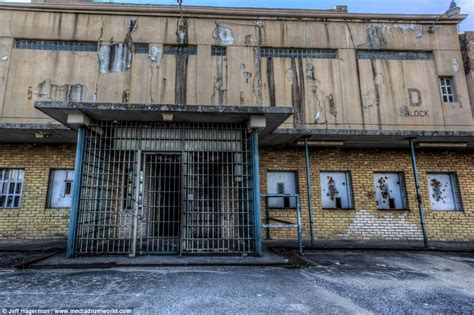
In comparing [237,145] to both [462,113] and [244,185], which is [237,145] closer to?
[244,185]

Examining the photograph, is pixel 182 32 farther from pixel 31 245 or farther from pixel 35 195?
pixel 31 245

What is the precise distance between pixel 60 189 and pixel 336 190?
28.9 ft

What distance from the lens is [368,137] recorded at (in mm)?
7148

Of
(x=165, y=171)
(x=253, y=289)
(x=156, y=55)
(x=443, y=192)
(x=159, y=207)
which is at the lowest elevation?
(x=253, y=289)

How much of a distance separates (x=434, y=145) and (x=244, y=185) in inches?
242

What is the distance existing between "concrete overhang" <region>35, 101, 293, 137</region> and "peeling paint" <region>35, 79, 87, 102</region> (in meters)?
3.17

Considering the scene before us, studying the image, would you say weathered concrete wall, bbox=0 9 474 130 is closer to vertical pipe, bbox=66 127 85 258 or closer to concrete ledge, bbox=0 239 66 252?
vertical pipe, bbox=66 127 85 258

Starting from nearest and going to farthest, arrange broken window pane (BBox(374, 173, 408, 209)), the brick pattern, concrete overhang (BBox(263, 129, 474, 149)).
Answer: concrete overhang (BBox(263, 129, 474, 149)), the brick pattern, broken window pane (BBox(374, 173, 408, 209))

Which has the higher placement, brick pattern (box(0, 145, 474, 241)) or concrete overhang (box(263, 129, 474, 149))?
concrete overhang (box(263, 129, 474, 149))

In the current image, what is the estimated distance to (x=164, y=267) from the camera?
180 inches

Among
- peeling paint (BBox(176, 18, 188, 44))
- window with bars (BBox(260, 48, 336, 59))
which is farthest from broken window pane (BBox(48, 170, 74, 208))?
window with bars (BBox(260, 48, 336, 59))

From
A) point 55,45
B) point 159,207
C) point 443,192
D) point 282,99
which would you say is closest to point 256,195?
point 159,207

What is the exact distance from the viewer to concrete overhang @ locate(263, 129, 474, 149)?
22.4 feet

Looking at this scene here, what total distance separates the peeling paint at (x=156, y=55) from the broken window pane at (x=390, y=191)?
329 inches
